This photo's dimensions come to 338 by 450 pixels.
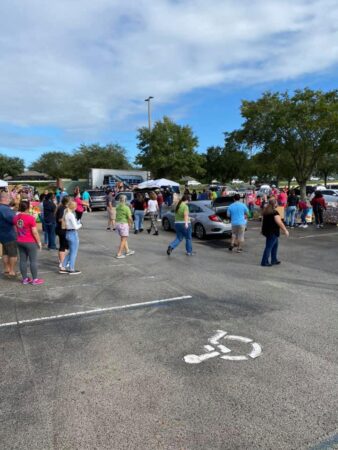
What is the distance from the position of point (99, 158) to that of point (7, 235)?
5860 cm

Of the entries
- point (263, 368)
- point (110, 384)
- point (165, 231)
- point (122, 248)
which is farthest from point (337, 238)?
point (110, 384)

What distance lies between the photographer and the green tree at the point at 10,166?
317 feet

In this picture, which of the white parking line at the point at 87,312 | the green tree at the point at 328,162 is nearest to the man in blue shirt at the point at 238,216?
the white parking line at the point at 87,312

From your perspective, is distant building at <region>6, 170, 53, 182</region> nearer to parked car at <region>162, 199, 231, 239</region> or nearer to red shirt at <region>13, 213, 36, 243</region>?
parked car at <region>162, 199, 231, 239</region>

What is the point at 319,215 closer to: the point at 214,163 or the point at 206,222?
the point at 206,222

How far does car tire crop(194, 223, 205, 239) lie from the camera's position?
13.9 meters

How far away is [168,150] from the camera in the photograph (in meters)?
43.4

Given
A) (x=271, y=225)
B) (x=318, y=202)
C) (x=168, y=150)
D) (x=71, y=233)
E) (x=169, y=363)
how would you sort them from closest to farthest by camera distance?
(x=169, y=363) → (x=71, y=233) → (x=271, y=225) → (x=318, y=202) → (x=168, y=150)

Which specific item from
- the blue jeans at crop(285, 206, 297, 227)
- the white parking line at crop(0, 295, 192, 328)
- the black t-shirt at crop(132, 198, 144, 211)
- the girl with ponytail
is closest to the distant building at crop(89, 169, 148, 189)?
the black t-shirt at crop(132, 198, 144, 211)

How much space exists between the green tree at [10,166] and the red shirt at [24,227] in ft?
321

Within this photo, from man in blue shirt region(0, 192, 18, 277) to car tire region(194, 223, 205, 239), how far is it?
24.5 ft

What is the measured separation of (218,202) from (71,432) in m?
14.7

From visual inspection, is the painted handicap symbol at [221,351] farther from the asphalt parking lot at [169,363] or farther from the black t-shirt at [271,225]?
the black t-shirt at [271,225]

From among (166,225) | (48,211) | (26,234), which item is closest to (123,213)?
(48,211)
